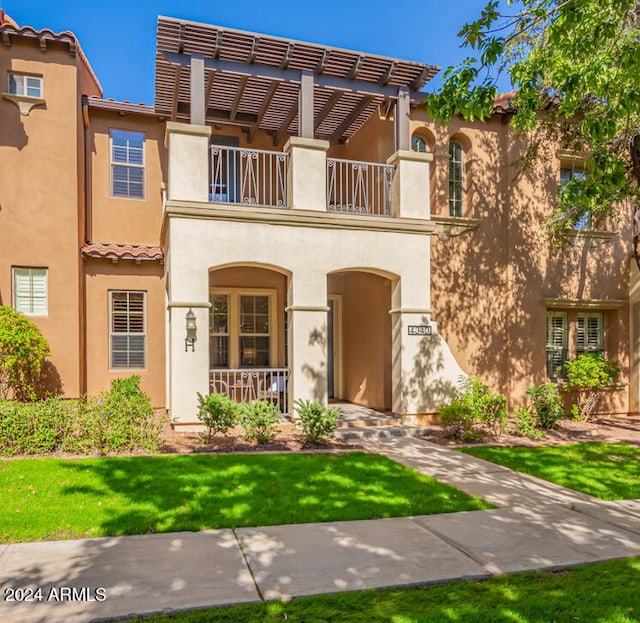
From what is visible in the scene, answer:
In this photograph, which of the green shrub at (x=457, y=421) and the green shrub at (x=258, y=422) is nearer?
the green shrub at (x=258, y=422)

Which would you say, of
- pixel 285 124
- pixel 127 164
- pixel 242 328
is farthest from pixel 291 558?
pixel 127 164

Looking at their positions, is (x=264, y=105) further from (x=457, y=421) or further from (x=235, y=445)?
(x=457, y=421)

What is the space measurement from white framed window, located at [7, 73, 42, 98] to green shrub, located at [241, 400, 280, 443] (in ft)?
27.8

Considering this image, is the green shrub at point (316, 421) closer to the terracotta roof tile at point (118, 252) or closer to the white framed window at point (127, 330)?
the white framed window at point (127, 330)

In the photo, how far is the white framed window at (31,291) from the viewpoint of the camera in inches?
455

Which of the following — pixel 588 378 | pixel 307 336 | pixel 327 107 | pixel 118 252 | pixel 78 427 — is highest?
pixel 327 107

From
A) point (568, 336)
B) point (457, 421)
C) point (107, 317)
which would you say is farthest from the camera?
point (568, 336)

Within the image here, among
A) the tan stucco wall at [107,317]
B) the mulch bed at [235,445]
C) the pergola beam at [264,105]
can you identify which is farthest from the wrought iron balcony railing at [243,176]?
the mulch bed at [235,445]

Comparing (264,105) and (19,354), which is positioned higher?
(264,105)

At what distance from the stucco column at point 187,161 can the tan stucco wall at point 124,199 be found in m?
3.51

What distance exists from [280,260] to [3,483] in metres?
5.85

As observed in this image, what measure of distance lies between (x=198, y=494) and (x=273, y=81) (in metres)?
8.23

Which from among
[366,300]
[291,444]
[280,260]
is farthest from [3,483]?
[366,300]

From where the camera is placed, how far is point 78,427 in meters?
8.12
